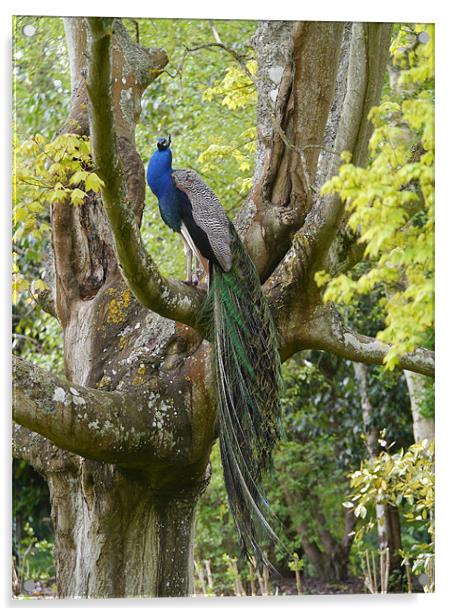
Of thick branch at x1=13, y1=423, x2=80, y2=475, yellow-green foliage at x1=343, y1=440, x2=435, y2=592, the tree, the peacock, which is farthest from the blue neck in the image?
yellow-green foliage at x1=343, y1=440, x2=435, y2=592

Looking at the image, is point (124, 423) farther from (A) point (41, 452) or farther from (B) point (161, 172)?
(B) point (161, 172)

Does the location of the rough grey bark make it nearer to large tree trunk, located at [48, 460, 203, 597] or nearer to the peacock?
the peacock

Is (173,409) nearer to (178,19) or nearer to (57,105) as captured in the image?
(178,19)

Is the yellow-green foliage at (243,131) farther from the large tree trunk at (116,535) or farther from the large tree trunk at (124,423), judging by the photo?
the large tree trunk at (116,535)

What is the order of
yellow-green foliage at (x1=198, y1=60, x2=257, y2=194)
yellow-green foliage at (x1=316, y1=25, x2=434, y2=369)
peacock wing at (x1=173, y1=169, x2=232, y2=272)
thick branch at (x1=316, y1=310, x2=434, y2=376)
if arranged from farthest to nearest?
yellow-green foliage at (x1=198, y1=60, x2=257, y2=194) → thick branch at (x1=316, y1=310, x2=434, y2=376) → peacock wing at (x1=173, y1=169, x2=232, y2=272) → yellow-green foliage at (x1=316, y1=25, x2=434, y2=369)

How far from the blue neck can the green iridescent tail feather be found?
0.98 feet

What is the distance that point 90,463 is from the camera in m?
3.45

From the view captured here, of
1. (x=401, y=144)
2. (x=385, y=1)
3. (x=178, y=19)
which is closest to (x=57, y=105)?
(x=178, y=19)

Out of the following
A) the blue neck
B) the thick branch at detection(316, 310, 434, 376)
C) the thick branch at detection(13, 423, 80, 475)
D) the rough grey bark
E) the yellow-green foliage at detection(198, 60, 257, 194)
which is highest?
the yellow-green foliage at detection(198, 60, 257, 194)

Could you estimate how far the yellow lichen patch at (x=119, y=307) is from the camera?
3635 mm

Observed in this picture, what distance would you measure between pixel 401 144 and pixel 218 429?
1.22m

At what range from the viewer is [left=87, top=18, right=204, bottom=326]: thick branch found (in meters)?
2.48
